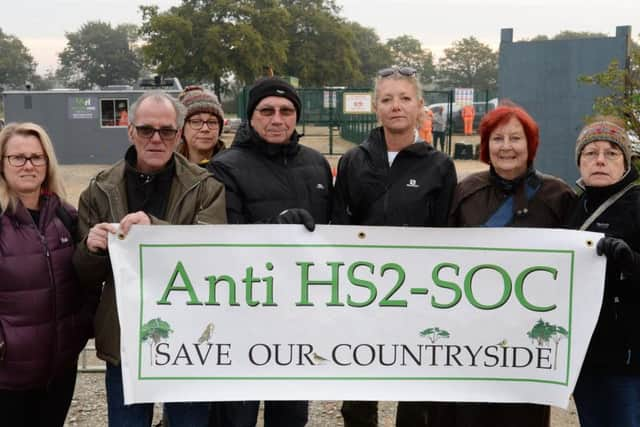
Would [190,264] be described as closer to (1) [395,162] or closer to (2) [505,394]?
(1) [395,162]

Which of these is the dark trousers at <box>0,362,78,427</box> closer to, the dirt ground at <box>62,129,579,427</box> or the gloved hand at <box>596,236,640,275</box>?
the dirt ground at <box>62,129,579,427</box>

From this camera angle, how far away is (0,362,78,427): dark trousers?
2.89 metres

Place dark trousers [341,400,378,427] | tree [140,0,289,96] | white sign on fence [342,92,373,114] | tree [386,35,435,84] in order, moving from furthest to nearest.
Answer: tree [386,35,435,84] → tree [140,0,289,96] → white sign on fence [342,92,373,114] → dark trousers [341,400,378,427]

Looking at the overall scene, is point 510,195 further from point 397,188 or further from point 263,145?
point 263,145

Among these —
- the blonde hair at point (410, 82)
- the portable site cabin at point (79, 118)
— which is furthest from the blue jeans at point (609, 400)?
the portable site cabin at point (79, 118)

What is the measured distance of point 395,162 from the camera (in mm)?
3441

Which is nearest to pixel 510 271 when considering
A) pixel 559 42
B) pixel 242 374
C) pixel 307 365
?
pixel 307 365

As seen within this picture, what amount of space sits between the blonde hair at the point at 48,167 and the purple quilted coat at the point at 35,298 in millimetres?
56

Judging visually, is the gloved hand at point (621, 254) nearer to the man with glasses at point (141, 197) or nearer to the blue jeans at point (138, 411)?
the man with glasses at point (141, 197)

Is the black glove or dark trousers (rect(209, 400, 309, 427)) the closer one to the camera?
the black glove

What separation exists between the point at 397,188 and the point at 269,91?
0.80 meters

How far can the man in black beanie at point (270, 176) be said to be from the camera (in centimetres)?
329

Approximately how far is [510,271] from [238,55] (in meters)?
48.8

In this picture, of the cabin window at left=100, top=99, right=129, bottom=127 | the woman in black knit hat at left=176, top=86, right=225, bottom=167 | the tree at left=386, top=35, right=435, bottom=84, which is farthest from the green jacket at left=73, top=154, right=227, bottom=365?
the tree at left=386, top=35, right=435, bottom=84
